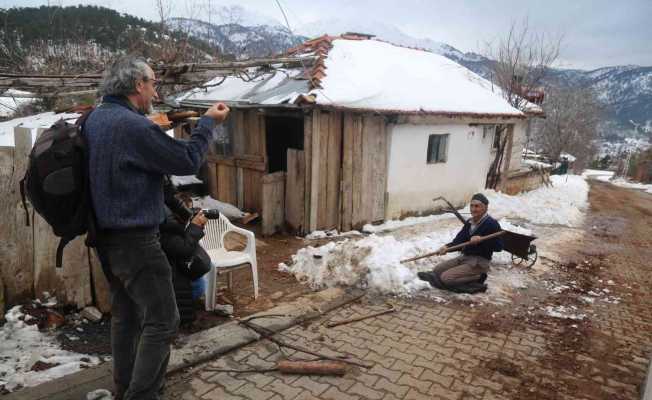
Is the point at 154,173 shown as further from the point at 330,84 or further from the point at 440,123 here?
the point at 440,123

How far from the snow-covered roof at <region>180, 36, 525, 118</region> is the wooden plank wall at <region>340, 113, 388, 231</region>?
50 centimetres

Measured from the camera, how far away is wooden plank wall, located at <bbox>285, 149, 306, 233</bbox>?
8.17m

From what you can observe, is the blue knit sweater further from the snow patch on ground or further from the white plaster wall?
the white plaster wall

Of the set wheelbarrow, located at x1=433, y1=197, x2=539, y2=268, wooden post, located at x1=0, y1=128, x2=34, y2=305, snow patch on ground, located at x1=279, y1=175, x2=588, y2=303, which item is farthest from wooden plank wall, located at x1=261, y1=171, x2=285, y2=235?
wooden post, located at x1=0, y1=128, x2=34, y2=305

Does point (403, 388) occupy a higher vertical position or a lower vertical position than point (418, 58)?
lower

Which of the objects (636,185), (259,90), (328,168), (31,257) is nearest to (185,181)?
(259,90)

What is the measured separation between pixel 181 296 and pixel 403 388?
7.40 ft

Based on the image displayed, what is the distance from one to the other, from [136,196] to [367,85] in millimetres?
7407

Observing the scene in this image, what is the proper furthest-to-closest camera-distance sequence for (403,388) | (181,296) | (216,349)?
(181,296), (216,349), (403,388)

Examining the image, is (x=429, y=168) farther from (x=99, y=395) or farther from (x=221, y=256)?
(x=99, y=395)

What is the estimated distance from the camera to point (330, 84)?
833cm

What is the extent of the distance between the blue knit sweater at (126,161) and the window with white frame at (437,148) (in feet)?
28.6

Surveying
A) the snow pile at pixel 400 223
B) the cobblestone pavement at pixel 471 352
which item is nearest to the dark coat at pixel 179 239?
the cobblestone pavement at pixel 471 352

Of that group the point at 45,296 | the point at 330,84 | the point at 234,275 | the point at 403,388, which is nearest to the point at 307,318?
the point at 403,388
